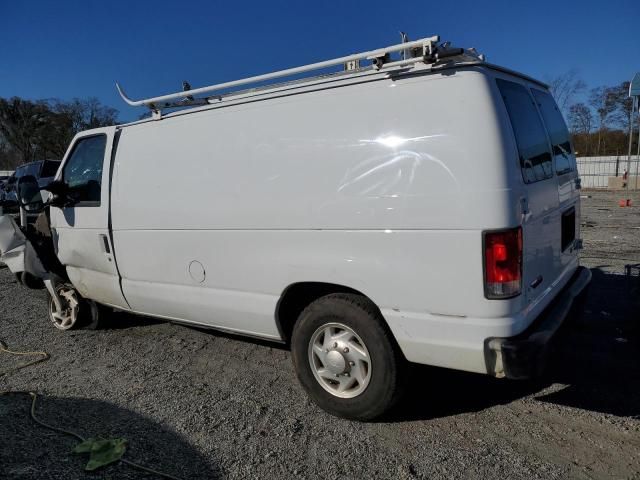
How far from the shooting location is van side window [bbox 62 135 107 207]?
4.69 m

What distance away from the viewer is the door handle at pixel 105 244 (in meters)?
4.61

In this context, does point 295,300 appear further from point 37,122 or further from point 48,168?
point 37,122

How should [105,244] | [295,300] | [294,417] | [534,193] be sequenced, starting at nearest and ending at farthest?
1. [534,193]
2. [294,417]
3. [295,300]
4. [105,244]

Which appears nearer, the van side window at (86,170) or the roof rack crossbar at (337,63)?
the roof rack crossbar at (337,63)

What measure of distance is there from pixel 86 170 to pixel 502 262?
4.10 m

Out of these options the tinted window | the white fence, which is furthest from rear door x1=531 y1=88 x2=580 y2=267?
the white fence

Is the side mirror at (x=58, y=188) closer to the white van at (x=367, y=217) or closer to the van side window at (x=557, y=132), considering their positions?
the white van at (x=367, y=217)

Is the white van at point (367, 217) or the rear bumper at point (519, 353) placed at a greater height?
the white van at point (367, 217)

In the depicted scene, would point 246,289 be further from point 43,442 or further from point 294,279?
point 43,442

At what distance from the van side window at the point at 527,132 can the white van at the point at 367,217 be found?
0.06ft

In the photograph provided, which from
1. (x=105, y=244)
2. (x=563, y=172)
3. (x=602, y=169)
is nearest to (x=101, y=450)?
(x=105, y=244)

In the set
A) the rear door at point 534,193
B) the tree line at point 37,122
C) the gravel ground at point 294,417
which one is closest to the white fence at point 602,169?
the gravel ground at point 294,417

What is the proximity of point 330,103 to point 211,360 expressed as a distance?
103 inches

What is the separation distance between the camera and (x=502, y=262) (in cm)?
266
